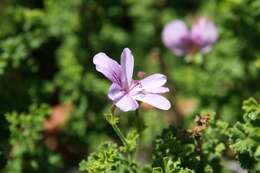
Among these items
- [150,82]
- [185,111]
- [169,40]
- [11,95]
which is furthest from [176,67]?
[150,82]

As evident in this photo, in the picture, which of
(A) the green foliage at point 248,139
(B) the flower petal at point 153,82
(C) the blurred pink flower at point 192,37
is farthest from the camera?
(C) the blurred pink flower at point 192,37

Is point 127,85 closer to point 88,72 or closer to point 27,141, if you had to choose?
point 27,141

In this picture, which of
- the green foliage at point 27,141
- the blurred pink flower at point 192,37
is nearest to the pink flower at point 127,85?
the green foliage at point 27,141

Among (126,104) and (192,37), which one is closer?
(126,104)

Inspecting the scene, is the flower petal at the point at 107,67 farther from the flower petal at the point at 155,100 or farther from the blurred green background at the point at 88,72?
the blurred green background at the point at 88,72

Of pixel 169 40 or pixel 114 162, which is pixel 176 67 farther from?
pixel 114 162

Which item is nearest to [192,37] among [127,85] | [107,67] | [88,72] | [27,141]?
[88,72]

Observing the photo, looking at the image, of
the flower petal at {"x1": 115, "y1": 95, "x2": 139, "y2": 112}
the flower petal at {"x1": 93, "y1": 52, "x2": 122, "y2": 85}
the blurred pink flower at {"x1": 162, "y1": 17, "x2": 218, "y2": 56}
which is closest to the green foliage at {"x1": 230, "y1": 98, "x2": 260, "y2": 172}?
the flower petal at {"x1": 115, "y1": 95, "x2": 139, "y2": 112}
